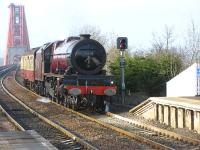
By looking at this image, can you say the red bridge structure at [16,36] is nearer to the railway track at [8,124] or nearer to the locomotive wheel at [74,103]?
the locomotive wheel at [74,103]

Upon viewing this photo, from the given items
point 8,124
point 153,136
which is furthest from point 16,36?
point 153,136

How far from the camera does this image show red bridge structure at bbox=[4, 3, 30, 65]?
169m

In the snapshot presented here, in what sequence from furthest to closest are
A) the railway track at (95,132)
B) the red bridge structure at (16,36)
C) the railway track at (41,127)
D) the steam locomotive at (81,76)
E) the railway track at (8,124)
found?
the red bridge structure at (16,36) → the steam locomotive at (81,76) → the railway track at (8,124) → the railway track at (41,127) → the railway track at (95,132)

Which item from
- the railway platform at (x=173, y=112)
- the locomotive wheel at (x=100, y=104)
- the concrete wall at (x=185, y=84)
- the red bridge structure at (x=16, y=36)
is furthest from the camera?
the red bridge structure at (x=16, y=36)

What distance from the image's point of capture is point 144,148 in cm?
1179

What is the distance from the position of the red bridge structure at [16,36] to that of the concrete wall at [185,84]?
14529cm

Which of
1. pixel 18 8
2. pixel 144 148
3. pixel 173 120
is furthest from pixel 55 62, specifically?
pixel 18 8

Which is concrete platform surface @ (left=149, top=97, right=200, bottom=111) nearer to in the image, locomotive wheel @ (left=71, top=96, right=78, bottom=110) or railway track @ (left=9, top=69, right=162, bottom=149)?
railway track @ (left=9, top=69, right=162, bottom=149)

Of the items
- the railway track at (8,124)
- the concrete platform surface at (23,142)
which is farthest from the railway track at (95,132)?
the railway track at (8,124)

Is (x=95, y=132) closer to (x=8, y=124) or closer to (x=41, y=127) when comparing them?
(x=41, y=127)

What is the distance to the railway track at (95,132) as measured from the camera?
1226 centimetres

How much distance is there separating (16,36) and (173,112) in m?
166

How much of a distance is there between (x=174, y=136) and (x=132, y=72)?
519 inches

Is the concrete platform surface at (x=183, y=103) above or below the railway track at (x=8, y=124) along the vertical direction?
above
